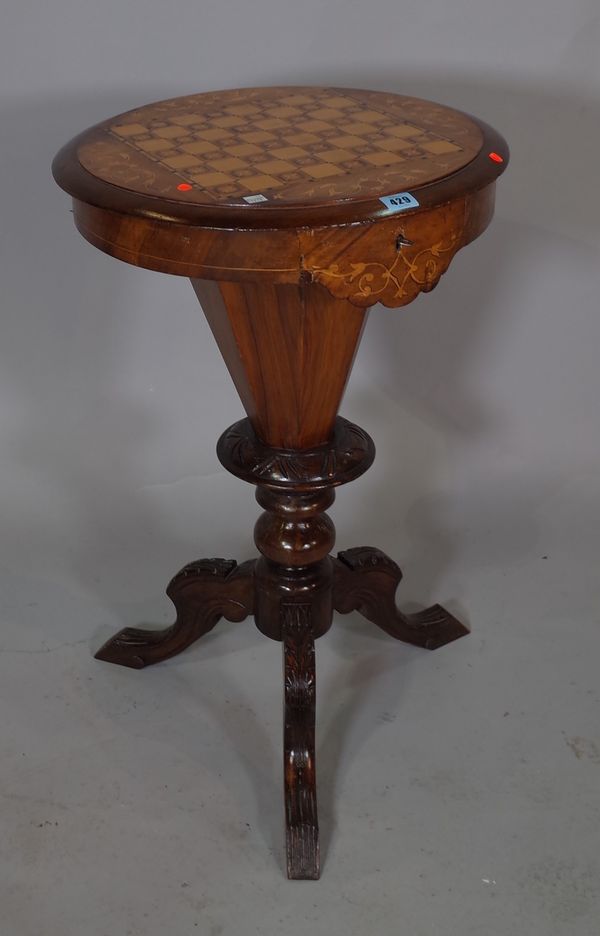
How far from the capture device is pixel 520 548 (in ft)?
10.7

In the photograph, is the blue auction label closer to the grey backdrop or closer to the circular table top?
the circular table top

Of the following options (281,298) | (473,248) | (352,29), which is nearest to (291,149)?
(281,298)

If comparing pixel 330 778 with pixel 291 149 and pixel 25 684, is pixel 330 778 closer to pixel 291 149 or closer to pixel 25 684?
pixel 25 684

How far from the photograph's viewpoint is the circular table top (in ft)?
6.63

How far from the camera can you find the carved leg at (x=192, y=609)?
2789mm

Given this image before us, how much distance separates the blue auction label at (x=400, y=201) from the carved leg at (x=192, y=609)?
100 cm

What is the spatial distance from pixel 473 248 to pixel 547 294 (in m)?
0.23

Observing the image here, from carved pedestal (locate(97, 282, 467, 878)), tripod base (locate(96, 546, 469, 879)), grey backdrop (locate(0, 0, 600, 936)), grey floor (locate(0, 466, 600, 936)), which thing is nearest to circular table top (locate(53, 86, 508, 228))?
carved pedestal (locate(97, 282, 467, 878))

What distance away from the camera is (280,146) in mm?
2314

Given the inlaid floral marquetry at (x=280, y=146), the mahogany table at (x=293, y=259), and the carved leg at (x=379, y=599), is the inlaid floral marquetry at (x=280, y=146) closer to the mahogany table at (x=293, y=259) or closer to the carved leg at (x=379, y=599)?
the mahogany table at (x=293, y=259)

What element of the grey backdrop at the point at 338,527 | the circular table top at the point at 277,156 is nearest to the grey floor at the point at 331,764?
the grey backdrop at the point at 338,527

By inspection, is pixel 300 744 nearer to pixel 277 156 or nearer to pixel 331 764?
pixel 331 764

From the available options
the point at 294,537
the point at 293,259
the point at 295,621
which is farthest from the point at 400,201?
A: the point at 295,621

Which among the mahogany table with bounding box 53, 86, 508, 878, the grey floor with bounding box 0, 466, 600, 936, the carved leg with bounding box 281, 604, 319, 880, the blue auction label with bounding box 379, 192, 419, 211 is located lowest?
the grey floor with bounding box 0, 466, 600, 936
